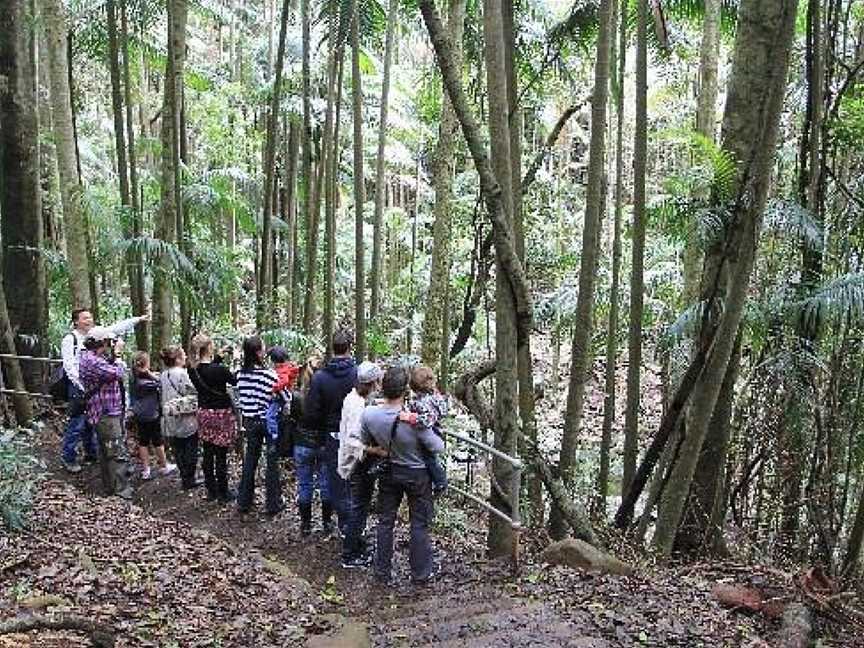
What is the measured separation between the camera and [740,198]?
709cm

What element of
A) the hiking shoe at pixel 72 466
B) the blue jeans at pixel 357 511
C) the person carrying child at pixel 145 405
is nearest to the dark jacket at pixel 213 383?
the person carrying child at pixel 145 405

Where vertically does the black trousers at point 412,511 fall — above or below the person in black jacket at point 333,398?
below

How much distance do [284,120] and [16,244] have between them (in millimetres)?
10141

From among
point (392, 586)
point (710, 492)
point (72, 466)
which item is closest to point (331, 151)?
point (72, 466)

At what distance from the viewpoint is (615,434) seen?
1833 cm

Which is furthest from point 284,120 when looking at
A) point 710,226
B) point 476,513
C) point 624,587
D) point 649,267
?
point 624,587

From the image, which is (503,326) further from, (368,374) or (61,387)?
(61,387)

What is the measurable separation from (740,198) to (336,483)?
4246 mm

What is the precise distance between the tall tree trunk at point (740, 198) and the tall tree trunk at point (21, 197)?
911 centimetres

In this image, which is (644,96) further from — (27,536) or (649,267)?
(649,267)

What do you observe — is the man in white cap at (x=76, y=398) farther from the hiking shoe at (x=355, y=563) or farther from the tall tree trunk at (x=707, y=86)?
the tall tree trunk at (x=707, y=86)

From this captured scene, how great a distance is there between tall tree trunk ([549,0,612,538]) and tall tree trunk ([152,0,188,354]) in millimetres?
5389

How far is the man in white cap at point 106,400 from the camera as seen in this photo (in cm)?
876

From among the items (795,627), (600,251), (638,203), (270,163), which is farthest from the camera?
(270,163)
